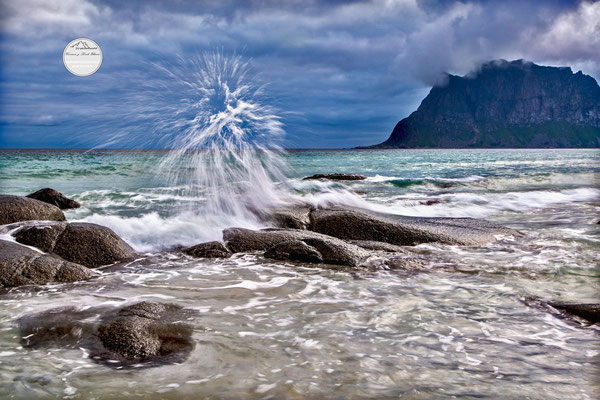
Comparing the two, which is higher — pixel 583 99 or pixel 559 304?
pixel 583 99

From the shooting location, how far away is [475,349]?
3020mm

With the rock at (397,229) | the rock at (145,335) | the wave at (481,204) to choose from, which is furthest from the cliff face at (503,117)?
the rock at (145,335)

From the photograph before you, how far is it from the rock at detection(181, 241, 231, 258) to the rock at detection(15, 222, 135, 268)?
78cm

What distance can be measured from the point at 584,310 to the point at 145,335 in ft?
11.3

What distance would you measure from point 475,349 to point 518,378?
41cm

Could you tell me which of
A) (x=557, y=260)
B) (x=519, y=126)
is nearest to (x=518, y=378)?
(x=557, y=260)

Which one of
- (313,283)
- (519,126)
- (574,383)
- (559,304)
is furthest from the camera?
(519,126)

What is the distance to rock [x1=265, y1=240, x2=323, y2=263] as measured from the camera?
572cm

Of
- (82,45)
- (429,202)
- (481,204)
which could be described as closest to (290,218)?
(82,45)

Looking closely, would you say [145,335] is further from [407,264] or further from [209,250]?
[407,264]

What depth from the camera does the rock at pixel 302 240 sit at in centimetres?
560

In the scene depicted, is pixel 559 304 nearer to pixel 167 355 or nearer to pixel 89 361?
pixel 167 355

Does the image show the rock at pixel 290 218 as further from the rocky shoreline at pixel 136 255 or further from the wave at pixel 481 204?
the wave at pixel 481 204

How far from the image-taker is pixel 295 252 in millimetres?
5852
